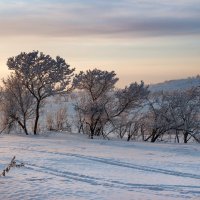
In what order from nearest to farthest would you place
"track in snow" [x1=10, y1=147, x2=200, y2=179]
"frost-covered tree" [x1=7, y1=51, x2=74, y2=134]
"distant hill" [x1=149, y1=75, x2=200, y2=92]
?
"track in snow" [x1=10, y1=147, x2=200, y2=179] < "frost-covered tree" [x1=7, y1=51, x2=74, y2=134] < "distant hill" [x1=149, y1=75, x2=200, y2=92]

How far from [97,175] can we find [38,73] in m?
33.2

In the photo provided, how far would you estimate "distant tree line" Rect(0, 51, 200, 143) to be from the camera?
57.4 m

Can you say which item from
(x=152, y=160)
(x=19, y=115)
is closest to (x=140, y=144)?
(x=152, y=160)

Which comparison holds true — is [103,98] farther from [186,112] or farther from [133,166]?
[133,166]

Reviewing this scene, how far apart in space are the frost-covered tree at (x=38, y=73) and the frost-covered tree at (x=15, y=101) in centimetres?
173

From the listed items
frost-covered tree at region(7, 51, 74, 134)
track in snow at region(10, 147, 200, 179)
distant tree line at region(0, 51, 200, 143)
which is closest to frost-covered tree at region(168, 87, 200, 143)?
distant tree line at region(0, 51, 200, 143)

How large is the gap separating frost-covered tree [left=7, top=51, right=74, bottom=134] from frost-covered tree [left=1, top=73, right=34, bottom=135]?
5.69ft

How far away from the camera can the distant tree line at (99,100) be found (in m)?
57.4

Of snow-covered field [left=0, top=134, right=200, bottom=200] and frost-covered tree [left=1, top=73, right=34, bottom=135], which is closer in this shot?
snow-covered field [left=0, top=134, right=200, bottom=200]

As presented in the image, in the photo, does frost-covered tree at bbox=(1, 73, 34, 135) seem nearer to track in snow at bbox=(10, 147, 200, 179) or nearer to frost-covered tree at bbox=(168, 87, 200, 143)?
frost-covered tree at bbox=(168, 87, 200, 143)

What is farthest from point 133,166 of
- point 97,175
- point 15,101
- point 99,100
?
point 15,101

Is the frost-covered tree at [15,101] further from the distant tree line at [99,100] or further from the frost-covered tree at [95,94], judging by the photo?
the frost-covered tree at [95,94]

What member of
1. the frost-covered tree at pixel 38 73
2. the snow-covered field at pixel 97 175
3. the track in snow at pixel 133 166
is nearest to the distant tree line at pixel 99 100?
the frost-covered tree at pixel 38 73

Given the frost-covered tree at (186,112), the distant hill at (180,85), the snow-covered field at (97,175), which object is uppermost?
the distant hill at (180,85)
